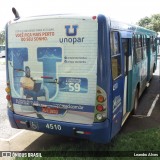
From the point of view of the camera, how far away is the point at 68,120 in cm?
473

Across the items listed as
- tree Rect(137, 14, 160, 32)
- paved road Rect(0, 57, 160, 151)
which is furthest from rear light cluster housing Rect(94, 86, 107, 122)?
tree Rect(137, 14, 160, 32)

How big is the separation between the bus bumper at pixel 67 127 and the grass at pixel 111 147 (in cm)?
47

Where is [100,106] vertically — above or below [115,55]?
below

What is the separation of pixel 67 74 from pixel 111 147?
188cm

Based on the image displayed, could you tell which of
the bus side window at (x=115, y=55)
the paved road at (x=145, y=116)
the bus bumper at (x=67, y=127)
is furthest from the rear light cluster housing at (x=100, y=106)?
the paved road at (x=145, y=116)

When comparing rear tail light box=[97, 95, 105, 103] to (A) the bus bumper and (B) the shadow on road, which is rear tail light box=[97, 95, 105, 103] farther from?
(B) the shadow on road

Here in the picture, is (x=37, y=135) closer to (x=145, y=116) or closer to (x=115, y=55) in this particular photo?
(x=115, y=55)

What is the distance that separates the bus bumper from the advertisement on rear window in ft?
0.33

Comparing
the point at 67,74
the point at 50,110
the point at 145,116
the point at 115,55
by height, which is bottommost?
the point at 145,116

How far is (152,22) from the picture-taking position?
54188 mm

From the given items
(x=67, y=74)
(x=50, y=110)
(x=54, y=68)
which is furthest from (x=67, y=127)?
(x=54, y=68)

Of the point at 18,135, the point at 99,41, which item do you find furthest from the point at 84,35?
the point at 18,135

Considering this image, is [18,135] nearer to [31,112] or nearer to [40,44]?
[31,112]

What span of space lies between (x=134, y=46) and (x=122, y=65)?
5.38 ft
